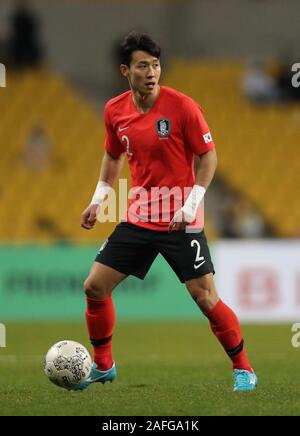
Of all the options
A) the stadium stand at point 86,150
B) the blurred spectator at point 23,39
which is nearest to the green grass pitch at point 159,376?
the stadium stand at point 86,150

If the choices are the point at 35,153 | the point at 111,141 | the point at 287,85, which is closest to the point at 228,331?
the point at 111,141

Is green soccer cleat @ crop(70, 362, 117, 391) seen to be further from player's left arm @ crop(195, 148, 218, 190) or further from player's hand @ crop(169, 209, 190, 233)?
player's left arm @ crop(195, 148, 218, 190)

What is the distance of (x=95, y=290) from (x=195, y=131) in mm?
1217

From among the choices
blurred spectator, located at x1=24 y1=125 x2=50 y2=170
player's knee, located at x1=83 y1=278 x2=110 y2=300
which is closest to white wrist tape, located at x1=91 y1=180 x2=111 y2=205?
player's knee, located at x1=83 y1=278 x2=110 y2=300

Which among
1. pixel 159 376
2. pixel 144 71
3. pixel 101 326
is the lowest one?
pixel 159 376

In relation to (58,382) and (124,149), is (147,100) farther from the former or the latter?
(58,382)

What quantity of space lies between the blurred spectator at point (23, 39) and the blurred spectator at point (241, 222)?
4672 mm

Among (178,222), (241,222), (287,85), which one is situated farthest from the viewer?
(287,85)

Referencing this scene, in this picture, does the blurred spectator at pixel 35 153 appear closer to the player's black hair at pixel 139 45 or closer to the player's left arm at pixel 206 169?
the player's black hair at pixel 139 45

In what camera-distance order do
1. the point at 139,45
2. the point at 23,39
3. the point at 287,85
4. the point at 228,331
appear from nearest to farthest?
the point at 139,45 < the point at 228,331 < the point at 23,39 < the point at 287,85

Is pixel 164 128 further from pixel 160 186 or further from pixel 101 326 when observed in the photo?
pixel 101 326

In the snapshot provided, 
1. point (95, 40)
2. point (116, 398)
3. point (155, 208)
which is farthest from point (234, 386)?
point (95, 40)

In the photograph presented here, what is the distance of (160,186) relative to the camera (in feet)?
21.7
